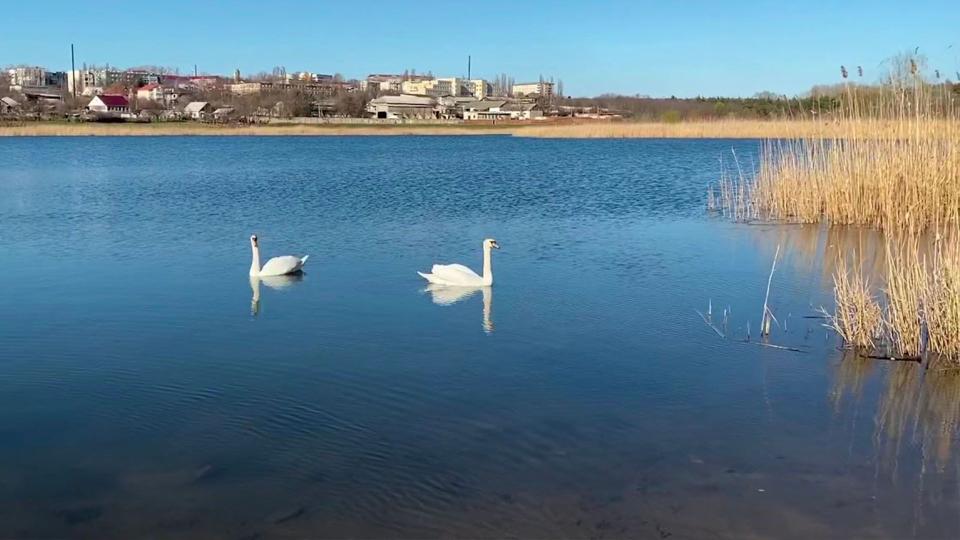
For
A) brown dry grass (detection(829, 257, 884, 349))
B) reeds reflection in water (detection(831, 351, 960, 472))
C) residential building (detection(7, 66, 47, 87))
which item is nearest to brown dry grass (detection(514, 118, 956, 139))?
brown dry grass (detection(829, 257, 884, 349))

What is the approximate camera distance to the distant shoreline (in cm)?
3959

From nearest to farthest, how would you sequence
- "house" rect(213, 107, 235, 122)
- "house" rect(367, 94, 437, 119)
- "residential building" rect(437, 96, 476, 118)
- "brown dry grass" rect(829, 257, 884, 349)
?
"brown dry grass" rect(829, 257, 884, 349) → "house" rect(213, 107, 235, 122) → "house" rect(367, 94, 437, 119) → "residential building" rect(437, 96, 476, 118)

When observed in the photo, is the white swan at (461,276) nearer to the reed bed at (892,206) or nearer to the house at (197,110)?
the reed bed at (892,206)

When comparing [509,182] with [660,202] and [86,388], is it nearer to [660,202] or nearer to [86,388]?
[660,202]

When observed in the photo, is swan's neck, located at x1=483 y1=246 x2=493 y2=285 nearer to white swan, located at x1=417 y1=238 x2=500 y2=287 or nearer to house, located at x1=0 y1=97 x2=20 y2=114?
white swan, located at x1=417 y1=238 x2=500 y2=287

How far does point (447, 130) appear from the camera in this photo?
2758 inches

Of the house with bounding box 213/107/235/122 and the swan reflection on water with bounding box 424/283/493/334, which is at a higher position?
the house with bounding box 213/107/235/122

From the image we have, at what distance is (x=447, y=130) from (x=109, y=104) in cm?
3825

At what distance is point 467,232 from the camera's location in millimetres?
15734

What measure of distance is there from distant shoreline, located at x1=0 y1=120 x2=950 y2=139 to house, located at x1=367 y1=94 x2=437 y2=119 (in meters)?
17.2

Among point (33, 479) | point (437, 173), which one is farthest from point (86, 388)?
point (437, 173)

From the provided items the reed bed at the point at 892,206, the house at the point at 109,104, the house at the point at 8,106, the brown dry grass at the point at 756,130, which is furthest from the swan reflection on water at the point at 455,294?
the house at the point at 109,104

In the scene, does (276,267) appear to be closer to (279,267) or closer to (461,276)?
(279,267)

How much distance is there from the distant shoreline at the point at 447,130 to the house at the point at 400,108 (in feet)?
56.3
